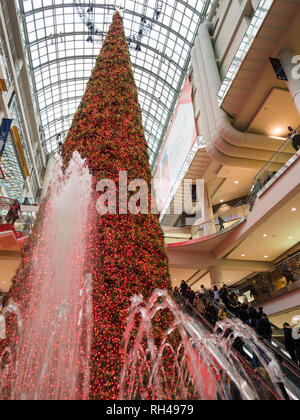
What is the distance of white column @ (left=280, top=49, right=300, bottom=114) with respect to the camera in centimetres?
994

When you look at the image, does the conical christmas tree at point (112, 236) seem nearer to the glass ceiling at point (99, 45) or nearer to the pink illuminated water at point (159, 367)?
the pink illuminated water at point (159, 367)

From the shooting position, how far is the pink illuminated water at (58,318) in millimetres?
2941

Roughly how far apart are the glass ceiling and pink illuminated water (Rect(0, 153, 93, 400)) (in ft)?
81.9

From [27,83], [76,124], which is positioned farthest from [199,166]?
[27,83]

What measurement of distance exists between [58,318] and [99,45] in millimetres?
33814

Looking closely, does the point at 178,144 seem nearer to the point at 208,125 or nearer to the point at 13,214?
the point at 208,125

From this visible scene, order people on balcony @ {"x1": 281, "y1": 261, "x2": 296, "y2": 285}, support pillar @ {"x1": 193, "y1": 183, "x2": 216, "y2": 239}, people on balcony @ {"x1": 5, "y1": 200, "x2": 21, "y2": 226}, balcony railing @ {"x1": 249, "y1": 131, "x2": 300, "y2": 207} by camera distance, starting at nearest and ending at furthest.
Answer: balcony railing @ {"x1": 249, "y1": 131, "x2": 300, "y2": 207}
people on balcony @ {"x1": 281, "y1": 261, "x2": 296, "y2": 285}
people on balcony @ {"x1": 5, "y1": 200, "x2": 21, "y2": 226}
support pillar @ {"x1": 193, "y1": 183, "x2": 216, "y2": 239}

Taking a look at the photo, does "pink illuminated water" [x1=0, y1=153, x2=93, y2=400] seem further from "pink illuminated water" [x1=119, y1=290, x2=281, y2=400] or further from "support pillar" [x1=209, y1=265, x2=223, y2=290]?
"support pillar" [x1=209, y1=265, x2=223, y2=290]

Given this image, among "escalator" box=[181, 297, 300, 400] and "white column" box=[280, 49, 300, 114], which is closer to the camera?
"escalator" box=[181, 297, 300, 400]

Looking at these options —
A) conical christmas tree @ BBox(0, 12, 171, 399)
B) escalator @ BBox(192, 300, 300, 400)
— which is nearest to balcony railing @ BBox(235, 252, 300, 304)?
escalator @ BBox(192, 300, 300, 400)

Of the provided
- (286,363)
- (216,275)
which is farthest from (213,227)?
(286,363)

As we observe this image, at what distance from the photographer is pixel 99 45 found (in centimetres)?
3047

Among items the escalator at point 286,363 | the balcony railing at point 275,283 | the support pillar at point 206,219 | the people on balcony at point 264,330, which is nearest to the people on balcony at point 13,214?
the support pillar at point 206,219

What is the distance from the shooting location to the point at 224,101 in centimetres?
1394
